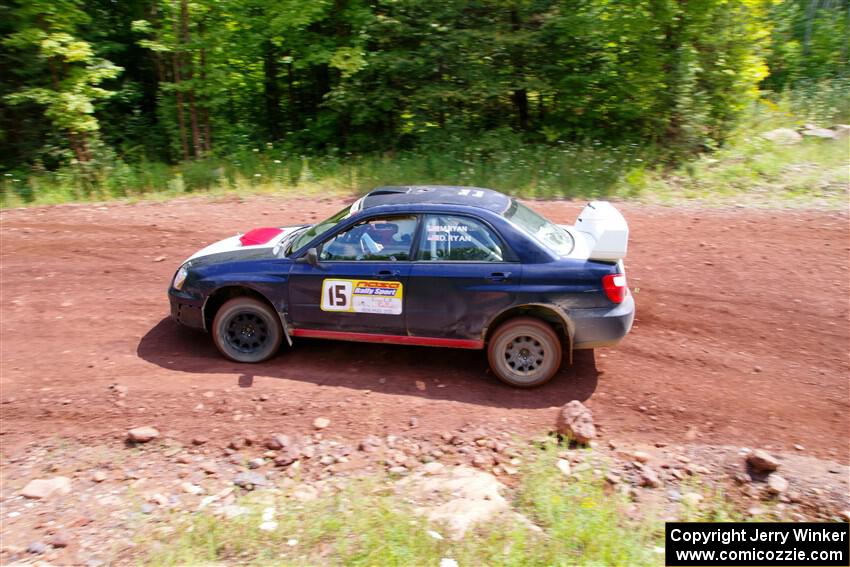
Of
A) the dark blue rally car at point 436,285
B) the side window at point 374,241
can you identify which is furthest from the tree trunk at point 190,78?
the side window at point 374,241

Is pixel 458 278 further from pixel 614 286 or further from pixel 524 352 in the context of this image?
pixel 614 286

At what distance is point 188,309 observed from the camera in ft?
22.4

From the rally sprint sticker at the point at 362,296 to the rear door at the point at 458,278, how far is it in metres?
0.14

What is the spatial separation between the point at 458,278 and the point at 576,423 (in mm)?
1648

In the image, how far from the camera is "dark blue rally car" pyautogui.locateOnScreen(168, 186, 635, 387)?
20.0 ft

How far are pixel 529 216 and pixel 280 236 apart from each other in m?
2.73

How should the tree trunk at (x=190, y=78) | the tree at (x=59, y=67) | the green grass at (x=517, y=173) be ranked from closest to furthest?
the green grass at (x=517, y=173) → the tree at (x=59, y=67) → the tree trunk at (x=190, y=78)

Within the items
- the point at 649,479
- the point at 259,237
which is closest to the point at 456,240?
the point at 259,237

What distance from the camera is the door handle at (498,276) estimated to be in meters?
6.13

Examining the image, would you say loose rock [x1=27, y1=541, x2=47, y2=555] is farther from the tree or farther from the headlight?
the tree

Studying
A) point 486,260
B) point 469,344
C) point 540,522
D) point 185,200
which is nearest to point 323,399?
point 469,344

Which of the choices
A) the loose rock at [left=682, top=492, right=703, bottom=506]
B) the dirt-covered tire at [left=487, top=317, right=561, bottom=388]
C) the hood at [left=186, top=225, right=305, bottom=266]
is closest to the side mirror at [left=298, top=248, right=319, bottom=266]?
the hood at [left=186, top=225, right=305, bottom=266]

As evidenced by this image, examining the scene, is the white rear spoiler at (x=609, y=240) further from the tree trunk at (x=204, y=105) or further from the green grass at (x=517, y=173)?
the tree trunk at (x=204, y=105)

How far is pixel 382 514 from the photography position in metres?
4.63
